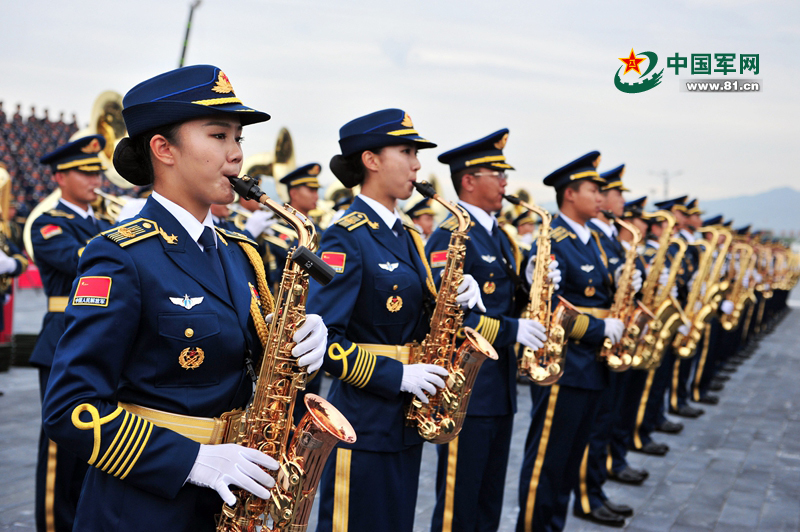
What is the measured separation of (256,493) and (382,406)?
4.65ft

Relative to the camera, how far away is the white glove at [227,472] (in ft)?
7.00

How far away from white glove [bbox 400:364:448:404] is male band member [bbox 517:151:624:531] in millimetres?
1921

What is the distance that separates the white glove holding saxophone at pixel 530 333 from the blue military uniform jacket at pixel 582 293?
2.64 ft

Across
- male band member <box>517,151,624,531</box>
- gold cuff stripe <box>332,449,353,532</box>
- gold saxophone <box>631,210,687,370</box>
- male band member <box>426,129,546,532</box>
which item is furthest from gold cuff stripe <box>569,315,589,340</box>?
gold cuff stripe <box>332,449,353,532</box>

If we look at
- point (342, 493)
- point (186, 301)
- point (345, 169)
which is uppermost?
point (345, 169)

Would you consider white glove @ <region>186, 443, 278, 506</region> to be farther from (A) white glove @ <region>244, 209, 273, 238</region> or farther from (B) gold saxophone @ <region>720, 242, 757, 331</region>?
(B) gold saxophone @ <region>720, 242, 757, 331</region>

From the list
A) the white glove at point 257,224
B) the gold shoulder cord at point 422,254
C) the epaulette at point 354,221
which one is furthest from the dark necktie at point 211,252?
the white glove at point 257,224

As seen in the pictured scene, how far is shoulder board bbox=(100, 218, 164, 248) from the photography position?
2193mm

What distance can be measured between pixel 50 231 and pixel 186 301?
10.8 ft

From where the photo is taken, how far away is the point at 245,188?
7.76 ft

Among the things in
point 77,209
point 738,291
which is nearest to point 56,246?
point 77,209

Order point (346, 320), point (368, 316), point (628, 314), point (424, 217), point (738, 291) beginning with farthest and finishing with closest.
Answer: point (738, 291) → point (424, 217) → point (628, 314) → point (368, 316) → point (346, 320)

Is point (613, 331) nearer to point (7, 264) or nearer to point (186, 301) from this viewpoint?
point (186, 301)

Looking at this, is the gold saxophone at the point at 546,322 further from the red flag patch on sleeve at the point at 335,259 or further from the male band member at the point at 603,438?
the red flag patch on sleeve at the point at 335,259
